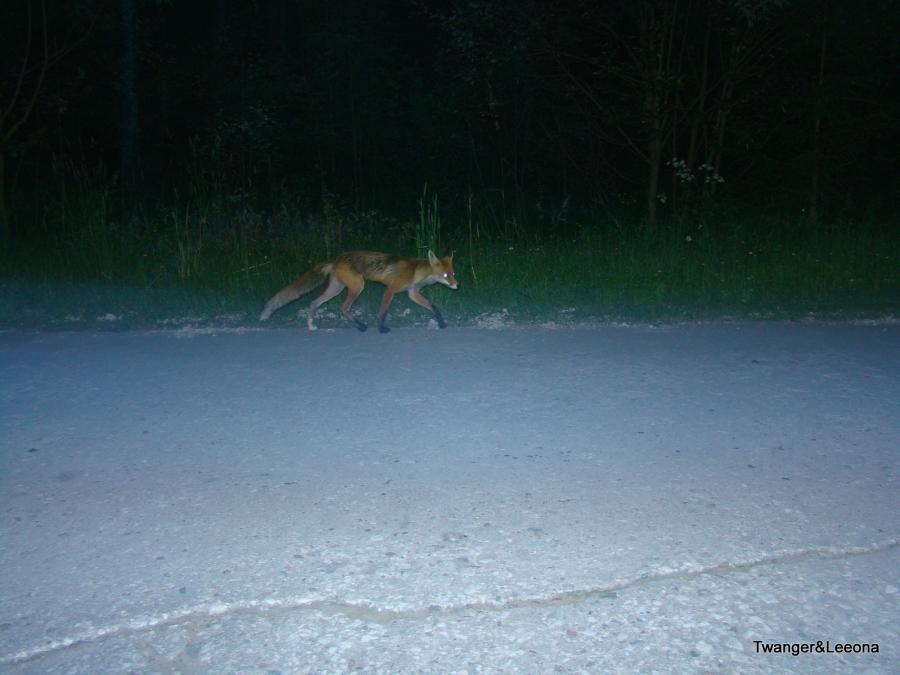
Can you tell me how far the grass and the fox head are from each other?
1.76 ft

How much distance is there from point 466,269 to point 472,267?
1.10 ft

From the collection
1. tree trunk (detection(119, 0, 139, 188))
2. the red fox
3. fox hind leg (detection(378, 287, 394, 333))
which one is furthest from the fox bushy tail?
tree trunk (detection(119, 0, 139, 188))

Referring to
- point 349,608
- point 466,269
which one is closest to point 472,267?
point 466,269

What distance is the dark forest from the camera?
11883mm

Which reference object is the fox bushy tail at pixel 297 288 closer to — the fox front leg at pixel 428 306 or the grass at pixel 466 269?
the grass at pixel 466 269

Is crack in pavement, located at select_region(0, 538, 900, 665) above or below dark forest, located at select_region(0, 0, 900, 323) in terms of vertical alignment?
below

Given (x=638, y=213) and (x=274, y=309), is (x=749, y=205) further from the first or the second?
(x=274, y=309)

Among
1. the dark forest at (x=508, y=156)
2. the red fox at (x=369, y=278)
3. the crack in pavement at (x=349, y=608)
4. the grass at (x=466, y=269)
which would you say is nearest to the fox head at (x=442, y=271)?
the red fox at (x=369, y=278)

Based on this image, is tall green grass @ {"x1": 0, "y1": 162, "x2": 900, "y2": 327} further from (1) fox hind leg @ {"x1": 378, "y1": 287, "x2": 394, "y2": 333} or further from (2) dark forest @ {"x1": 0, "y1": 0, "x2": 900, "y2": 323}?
(1) fox hind leg @ {"x1": 378, "y1": 287, "x2": 394, "y2": 333}

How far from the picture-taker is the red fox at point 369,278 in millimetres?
9867

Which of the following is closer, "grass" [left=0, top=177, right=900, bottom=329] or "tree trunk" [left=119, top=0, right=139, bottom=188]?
"grass" [left=0, top=177, right=900, bottom=329]

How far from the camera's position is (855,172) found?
21500 millimetres

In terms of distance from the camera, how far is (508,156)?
24000 millimetres

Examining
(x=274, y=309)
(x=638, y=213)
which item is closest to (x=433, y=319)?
(x=274, y=309)
